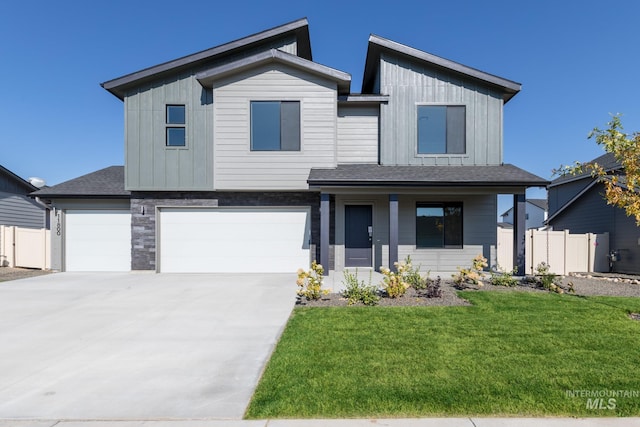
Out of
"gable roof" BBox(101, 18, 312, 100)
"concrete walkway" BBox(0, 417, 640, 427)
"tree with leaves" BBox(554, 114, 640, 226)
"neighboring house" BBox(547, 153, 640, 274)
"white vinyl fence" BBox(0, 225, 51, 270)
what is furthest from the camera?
"neighboring house" BBox(547, 153, 640, 274)

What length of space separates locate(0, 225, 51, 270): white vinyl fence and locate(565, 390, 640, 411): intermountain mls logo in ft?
48.9

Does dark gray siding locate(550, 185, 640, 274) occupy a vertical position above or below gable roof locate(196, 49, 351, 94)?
below

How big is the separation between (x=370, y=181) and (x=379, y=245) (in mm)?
2591

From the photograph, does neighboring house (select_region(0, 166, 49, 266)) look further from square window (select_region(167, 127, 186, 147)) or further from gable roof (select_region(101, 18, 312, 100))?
square window (select_region(167, 127, 186, 147))

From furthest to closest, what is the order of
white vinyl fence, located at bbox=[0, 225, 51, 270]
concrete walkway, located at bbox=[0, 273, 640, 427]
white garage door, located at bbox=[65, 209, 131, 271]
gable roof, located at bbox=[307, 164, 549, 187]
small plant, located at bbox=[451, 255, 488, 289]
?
white vinyl fence, located at bbox=[0, 225, 51, 270] → white garage door, located at bbox=[65, 209, 131, 271] → gable roof, located at bbox=[307, 164, 549, 187] → small plant, located at bbox=[451, 255, 488, 289] → concrete walkway, located at bbox=[0, 273, 640, 427]

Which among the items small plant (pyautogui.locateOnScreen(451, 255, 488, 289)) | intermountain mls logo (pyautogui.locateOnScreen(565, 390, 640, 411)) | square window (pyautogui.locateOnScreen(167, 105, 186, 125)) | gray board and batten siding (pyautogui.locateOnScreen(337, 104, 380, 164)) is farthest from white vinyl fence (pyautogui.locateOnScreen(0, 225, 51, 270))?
intermountain mls logo (pyautogui.locateOnScreen(565, 390, 640, 411))

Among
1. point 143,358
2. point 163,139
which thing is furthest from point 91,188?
point 143,358

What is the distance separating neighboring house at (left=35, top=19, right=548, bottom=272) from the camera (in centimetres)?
1053

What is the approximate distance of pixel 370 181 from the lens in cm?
945

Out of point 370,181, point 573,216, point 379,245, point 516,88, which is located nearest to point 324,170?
point 370,181

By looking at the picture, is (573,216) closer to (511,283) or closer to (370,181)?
(511,283)

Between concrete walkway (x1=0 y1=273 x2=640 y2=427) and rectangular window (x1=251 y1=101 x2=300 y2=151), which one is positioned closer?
concrete walkway (x1=0 y1=273 x2=640 y2=427)

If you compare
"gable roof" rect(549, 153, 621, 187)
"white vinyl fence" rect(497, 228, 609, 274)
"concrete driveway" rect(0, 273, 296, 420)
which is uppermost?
"gable roof" rect(549, 153, 621, 187)

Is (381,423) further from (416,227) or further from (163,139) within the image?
(163,139)
